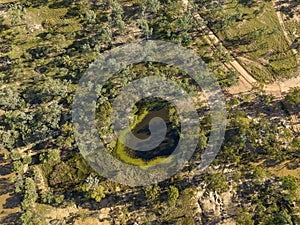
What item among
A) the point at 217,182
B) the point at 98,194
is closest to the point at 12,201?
the point at 98,194

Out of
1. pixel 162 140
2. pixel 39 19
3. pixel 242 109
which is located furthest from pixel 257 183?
pixel 39 19

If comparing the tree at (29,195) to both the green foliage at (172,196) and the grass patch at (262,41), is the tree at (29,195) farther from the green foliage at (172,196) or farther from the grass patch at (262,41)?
the grass patch at (262,41)

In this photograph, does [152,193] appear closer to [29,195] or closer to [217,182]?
[217,182]

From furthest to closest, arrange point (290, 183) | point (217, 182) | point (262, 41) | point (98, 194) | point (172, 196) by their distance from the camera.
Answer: point (262, 41), point (217, 182), point (98, 194), point (290, 183), point (172, 196)

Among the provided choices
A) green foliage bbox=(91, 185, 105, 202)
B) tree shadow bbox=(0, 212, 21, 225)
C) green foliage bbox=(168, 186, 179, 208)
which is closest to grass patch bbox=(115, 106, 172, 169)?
green foliage bbox=(168, 186, 179, 208)

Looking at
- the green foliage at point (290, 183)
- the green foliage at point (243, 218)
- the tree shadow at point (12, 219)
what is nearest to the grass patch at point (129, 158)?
the green foliage at point (243, 218)

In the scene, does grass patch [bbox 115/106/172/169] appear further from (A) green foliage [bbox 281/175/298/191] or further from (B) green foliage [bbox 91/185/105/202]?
(A) green foliage [bbox 281/175/298/191]

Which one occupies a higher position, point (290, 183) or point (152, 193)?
point (152, 193)

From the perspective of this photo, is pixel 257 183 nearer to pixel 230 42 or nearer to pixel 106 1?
pixel 230 42

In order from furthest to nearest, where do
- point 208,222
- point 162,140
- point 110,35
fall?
point 110,35 → point 162,140 → point 208,222

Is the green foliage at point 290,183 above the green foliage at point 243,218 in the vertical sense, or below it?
above

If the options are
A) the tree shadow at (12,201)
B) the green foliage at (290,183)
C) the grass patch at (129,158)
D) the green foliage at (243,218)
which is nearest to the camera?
the green foliage at (243,218)
